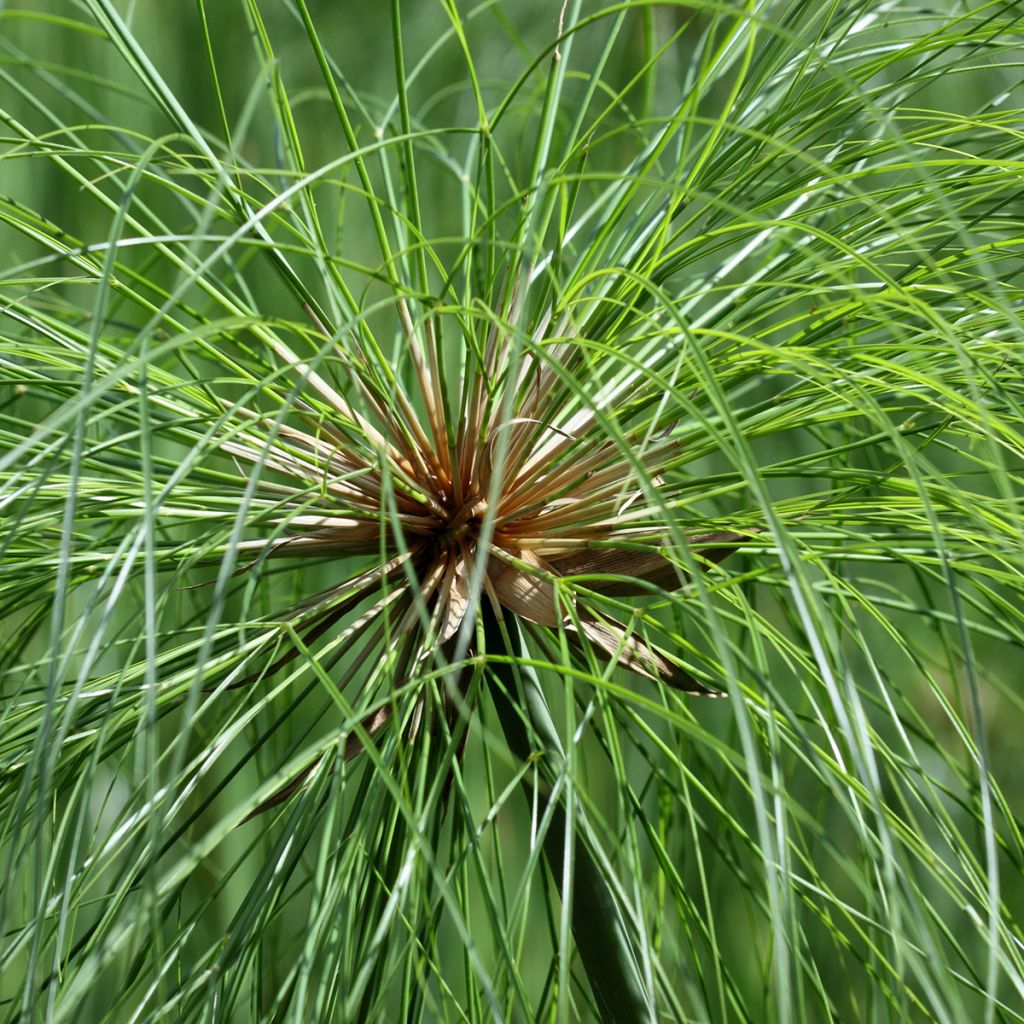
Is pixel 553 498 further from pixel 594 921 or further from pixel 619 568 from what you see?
pixel 594 921

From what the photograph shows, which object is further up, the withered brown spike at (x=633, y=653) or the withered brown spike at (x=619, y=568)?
the withered brown spike at (x=619, y=568)

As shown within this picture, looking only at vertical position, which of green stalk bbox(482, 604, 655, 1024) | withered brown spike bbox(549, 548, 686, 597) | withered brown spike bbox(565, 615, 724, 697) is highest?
withered brown spike bbox(549, 548, 686, 597)

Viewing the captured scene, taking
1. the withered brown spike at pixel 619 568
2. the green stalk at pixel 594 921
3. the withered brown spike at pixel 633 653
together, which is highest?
the withered brown spike at pixel 619 568

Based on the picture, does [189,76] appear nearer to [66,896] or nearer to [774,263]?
[774,263]

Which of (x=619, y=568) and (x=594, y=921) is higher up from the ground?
(x=619, y=568)

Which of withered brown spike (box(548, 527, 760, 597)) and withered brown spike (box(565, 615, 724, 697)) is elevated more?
withered brown spike (box(548, 527, 760, 597))

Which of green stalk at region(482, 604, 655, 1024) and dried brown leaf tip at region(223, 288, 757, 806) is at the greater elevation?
dried brown leaf tip at region(223, 288, 757, 806)

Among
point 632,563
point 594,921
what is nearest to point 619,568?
point 632,563

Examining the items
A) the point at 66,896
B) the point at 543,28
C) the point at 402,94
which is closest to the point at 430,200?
the point at 543,28
